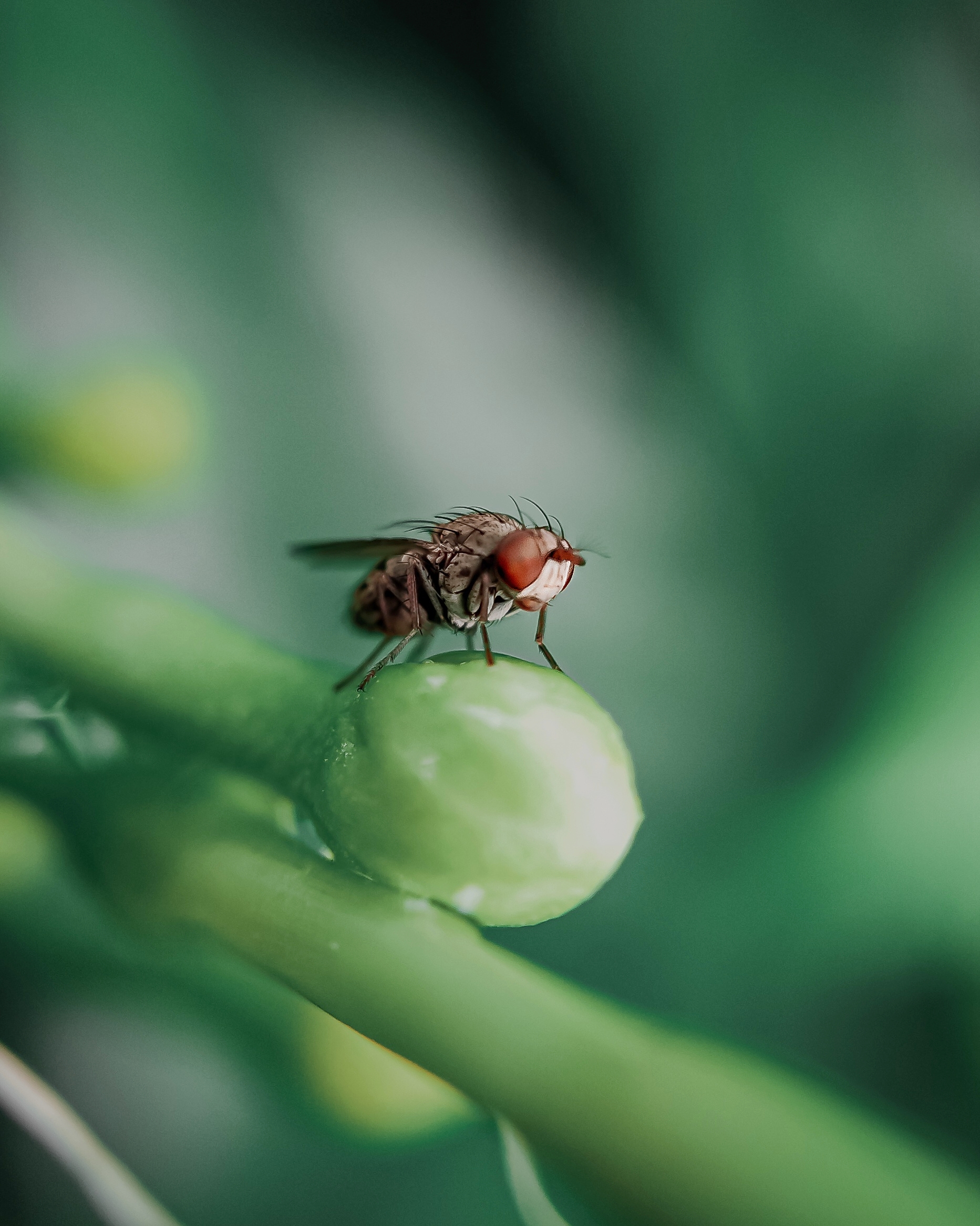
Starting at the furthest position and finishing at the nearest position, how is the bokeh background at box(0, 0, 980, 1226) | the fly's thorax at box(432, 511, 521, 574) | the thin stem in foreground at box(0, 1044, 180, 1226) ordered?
the bokeh background at box(0, 0, 980, 1226) < the fly's thorax at box(432, 511, 521, 574) < the thin stem in foreground at box(0, 1044, 180, 1226)

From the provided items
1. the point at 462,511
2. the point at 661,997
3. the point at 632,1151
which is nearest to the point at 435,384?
the point at 462,511

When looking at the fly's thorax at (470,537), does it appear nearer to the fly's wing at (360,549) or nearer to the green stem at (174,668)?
the fly's wing at (360,549)

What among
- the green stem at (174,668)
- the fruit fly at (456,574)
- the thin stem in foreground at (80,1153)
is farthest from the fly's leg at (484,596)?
the thin stem in foreground at (80,1153)

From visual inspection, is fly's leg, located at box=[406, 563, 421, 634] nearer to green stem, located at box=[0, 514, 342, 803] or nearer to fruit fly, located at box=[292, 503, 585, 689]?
fruit fly, located at box=[292, 503, 585, 689]

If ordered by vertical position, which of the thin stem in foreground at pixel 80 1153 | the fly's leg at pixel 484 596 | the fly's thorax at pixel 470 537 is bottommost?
the thin stem in foreground at pixel 80 1153

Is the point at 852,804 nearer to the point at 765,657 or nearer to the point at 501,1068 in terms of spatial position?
the point at 765,657

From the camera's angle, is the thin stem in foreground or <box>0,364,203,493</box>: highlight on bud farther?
<box>0,364,203,493</box>: highlight on bud

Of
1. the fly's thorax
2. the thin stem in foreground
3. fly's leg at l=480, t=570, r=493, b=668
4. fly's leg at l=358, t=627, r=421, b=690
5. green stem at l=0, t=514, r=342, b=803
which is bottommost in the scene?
the thin stem in foreground

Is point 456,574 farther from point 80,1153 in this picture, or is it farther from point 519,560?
point 80,1153

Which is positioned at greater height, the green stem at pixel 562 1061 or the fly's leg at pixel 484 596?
the fly's leg at pixel 484 596

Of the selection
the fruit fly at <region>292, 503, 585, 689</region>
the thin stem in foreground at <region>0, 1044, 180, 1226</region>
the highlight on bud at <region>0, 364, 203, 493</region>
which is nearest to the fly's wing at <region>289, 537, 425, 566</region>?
the fruit fly at <region>292, 503, 585, 689</region>
